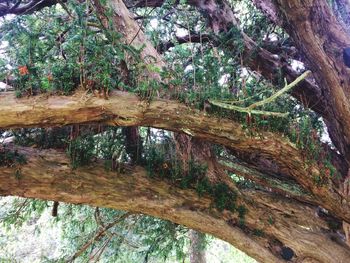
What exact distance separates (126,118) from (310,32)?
1939 millimetres

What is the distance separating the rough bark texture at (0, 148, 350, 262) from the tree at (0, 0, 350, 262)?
0.01 meters

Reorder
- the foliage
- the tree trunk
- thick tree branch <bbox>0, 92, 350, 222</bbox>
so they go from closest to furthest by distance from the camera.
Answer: thick tree branch <bbox>0, 92, 350, 222</bbox>
the foliage
the tree trunk

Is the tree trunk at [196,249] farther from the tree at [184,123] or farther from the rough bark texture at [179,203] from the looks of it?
the rough bark texture at [179,203]

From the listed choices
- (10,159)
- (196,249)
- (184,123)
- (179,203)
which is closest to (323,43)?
(184,123)

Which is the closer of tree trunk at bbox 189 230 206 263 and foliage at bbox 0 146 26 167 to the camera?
foliage at bbox 0 146 26 167

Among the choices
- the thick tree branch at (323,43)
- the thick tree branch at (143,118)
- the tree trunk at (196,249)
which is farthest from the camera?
the tree trunk at (196,249)

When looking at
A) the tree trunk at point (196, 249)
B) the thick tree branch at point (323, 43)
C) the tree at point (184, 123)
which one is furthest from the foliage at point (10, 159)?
the tree trunk at point (196, 249)

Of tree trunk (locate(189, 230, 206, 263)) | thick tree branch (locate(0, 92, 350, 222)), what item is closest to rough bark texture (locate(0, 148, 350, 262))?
thick tree branch (locate(0, 92, 350, 222))

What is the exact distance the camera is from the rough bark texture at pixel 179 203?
3279 mm

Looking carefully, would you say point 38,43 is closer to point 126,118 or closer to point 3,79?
point 3,79

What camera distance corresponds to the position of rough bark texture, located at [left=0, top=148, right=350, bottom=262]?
3.28 m

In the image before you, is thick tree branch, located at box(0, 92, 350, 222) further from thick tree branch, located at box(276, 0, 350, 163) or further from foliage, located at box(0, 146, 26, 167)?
thick tree branch, located at box(276, 0, 350, 163)

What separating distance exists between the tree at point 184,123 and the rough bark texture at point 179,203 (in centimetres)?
1

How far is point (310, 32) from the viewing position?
342cm
